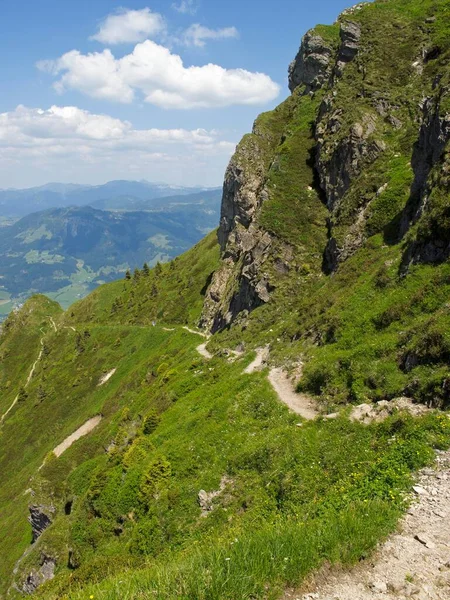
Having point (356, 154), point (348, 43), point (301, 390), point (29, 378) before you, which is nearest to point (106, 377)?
point (29, 378)

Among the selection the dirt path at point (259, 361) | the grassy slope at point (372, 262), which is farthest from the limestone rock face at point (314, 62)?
the dirt path at point (259, 361)

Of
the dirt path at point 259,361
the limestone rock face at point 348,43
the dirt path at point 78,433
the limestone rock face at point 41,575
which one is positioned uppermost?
the limestone rock face at point 348,43

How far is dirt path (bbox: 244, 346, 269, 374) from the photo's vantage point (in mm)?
36469

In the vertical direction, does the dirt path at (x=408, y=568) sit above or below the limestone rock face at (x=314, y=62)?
→ below

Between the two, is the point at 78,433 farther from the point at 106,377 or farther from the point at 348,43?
the point at 348,43

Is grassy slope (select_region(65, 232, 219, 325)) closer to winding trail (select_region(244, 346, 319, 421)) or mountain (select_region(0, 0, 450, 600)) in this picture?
mountain (select_region(0, 0, 450, 600))

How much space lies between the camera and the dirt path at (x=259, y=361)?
120ft

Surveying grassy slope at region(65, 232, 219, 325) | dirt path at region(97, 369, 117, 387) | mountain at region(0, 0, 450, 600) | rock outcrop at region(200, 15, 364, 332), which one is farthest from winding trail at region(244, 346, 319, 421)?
dirt path at region(97, 369, 117, 387)

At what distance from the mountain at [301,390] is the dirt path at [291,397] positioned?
0.15 meters

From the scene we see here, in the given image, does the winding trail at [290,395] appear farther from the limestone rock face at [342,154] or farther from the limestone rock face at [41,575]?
the limestone rock face at [342,154]

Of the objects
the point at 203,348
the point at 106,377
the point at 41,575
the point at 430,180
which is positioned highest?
the point at 430,180

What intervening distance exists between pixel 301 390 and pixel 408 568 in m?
17.9

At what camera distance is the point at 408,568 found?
9.08 m

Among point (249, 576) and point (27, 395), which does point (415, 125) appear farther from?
point (27, 395)
